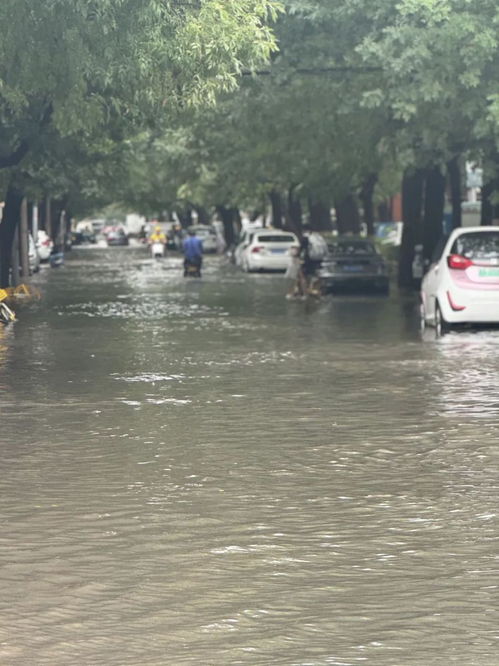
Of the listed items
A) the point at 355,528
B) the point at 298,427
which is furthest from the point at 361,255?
the point at 355,528

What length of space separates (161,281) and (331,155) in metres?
10.3

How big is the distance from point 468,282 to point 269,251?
1288 inches

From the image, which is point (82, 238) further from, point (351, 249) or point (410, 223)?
point (351, 249)

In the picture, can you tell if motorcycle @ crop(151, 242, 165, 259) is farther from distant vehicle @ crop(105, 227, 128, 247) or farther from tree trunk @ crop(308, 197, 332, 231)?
distant vehicle @ crop(105, 227, 128, 247)

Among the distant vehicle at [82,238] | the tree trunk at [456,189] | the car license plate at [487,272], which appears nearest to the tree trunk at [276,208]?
the tree trunk at [456,189]

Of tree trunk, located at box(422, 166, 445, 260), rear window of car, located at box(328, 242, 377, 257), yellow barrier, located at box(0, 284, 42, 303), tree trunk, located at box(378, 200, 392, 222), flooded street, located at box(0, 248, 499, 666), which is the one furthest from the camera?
tree trunk, located at box(378, 200, 392, 222)

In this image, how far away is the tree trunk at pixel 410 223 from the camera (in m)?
42.0

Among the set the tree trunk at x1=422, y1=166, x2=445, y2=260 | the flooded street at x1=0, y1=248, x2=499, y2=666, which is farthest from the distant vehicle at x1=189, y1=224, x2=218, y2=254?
the flooded street at x1=0, y1=248, x2=499, y2=666

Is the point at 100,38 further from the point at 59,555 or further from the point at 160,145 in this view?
the point at 160,145

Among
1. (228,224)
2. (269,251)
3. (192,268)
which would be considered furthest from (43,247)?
(228,224)

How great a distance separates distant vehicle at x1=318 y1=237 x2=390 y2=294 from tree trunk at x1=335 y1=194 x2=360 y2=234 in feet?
83.8

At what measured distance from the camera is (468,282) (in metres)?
23.7

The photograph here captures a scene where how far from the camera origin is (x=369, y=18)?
1201 inches

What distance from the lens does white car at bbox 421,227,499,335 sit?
931 inches
